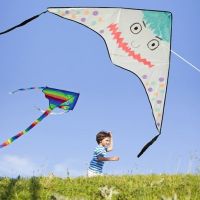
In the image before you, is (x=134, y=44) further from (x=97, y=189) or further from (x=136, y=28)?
(x=97, y=189)

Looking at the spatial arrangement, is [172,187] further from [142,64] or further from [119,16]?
[119,16]

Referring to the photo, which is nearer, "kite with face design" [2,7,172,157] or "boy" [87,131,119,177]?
"kite with face design" [2,7,172,157]

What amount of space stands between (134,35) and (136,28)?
0.11m

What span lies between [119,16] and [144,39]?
53cm

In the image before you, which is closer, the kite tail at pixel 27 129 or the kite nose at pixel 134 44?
the kite nose at pixel 134 44

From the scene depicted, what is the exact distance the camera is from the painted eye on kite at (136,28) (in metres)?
6.46

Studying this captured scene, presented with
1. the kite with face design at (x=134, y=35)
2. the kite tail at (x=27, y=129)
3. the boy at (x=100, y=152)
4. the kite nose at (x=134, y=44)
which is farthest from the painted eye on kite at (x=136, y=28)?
the boy at (x=100, y=152)

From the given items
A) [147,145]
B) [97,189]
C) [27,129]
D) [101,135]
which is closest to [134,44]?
[147,145]

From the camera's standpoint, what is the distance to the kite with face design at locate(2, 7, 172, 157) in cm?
631

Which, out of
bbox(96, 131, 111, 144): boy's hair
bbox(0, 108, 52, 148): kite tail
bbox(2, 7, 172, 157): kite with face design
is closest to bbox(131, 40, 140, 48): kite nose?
bbox(2, 7, 172, 157): kite with face design

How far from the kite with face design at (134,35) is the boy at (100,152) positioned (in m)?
2.85

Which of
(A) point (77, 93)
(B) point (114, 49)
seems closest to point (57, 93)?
(A) point (77, 93)

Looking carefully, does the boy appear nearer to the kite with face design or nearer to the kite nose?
the kite with face design

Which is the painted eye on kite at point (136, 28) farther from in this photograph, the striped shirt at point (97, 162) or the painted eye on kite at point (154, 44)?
the striped shirt at point (97, 162)
